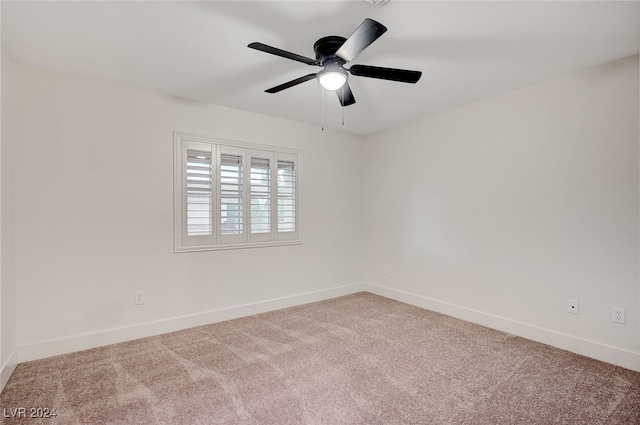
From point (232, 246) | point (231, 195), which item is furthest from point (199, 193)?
point (232, 246)

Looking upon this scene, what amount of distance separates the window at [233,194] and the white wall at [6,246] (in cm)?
121

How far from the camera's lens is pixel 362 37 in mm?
1649

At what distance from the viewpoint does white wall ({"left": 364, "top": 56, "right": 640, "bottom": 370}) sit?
243cm

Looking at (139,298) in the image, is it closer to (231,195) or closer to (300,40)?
(231,195)

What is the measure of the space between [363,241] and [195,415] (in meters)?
3.35

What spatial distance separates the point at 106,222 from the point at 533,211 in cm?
403

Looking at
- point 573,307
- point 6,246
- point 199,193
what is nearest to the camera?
point 6,246

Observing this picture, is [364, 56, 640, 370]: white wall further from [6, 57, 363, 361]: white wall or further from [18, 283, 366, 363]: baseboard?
[6, 57, 363, 361]: white wall

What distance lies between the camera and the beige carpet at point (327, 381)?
72.3 inches

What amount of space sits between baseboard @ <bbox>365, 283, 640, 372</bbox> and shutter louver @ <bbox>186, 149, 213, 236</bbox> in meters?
2.72

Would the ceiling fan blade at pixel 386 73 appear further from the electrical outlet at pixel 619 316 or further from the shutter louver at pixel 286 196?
the electrical outlet at pixel 619 316

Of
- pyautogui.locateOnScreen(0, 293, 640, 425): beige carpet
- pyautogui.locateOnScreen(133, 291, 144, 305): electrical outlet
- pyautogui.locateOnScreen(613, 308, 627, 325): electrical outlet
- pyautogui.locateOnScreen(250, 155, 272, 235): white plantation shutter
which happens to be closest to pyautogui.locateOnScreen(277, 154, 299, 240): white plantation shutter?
pyautogui.locateOnScreen(250, 155, 272, 235): white plantation shutter

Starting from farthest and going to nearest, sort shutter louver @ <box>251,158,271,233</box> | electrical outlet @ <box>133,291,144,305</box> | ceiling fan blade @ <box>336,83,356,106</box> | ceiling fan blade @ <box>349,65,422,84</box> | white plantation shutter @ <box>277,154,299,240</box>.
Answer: white plantation shutter @ <box>277,154,299,240</box>
shutter louver @ <box>251,158,271,233</box>
electrical outlet @ <box>133,291,144,305</box>
ceiling fan blade @ <box>336,83,356,106</box>
ceiling fan blade @ <box>349,65,422,84</box>

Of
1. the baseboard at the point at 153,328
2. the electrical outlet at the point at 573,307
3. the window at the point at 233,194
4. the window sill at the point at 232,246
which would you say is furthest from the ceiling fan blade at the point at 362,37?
the baseboard at the point at 153,328
